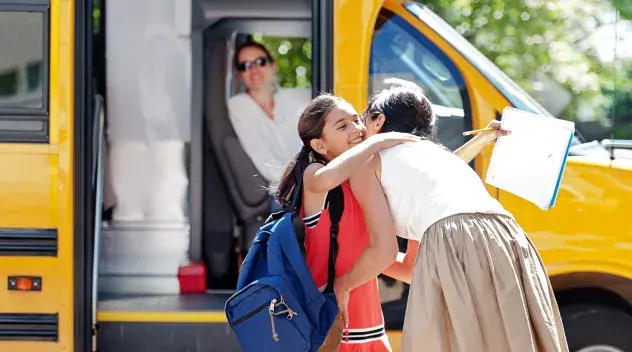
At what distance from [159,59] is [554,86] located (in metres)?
2.19

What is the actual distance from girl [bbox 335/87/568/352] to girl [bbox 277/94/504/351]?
6 centimetres

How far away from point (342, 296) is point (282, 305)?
7.9 inches

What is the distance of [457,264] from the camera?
2.77 meters

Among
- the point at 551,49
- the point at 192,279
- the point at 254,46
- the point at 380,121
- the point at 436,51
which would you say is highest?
the point at 551,49

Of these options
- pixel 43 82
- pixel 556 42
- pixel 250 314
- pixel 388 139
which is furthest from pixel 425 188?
pixel 556 42

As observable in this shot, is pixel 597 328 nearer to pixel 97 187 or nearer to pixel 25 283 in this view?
pixel 97 187

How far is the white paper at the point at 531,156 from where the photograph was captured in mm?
3109

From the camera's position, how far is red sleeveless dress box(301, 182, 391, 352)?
3.06 meters

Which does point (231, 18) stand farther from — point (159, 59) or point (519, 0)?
point (519, 0)

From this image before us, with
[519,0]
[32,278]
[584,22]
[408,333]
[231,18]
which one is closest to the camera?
[408,333]

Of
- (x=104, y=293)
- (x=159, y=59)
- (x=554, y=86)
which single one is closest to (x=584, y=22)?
(x=554, y=86)

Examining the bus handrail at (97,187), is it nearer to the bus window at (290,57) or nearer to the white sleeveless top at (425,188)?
the bus window at (290,57)

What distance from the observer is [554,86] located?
5.43m

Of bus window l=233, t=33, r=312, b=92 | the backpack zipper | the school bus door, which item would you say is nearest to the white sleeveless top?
the backpack zipper
